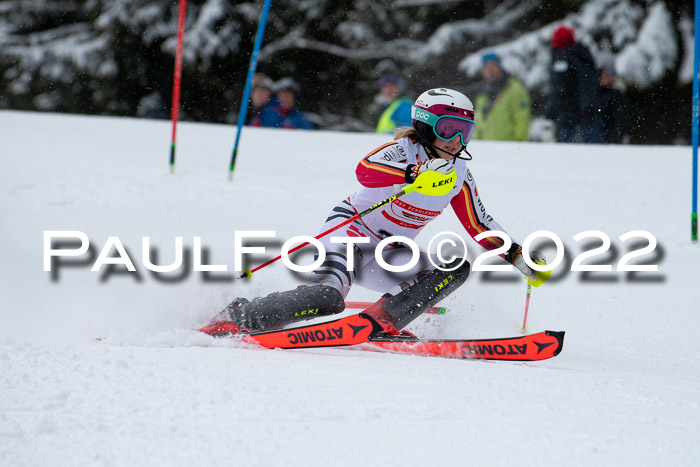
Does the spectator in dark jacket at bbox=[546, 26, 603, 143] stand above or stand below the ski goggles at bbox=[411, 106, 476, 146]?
above

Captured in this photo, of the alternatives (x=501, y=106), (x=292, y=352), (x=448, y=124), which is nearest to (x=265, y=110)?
(x=501, y=106)

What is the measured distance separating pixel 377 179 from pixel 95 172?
4151 millimetres

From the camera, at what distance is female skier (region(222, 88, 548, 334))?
3.59m

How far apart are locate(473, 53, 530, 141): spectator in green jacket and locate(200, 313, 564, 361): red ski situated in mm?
4820

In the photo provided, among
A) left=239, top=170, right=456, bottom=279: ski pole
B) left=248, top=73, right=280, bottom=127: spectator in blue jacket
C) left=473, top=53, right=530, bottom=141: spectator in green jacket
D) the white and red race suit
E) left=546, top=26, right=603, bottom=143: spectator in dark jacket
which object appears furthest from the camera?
left=248, top=73, right=280, bottom=127: spectator in blue jacket

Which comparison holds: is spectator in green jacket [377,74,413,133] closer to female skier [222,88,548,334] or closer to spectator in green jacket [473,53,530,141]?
spectator in green jacket [473,53,530,141]

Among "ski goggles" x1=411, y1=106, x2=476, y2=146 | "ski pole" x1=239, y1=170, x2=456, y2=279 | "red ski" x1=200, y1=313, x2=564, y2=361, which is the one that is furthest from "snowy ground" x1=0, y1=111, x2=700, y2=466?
"ski goggles" x1=411, y1=106, x2=476, y2=146

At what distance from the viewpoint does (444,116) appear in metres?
3.64

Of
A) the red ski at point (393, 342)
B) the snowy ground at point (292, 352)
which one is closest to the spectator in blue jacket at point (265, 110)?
the snowy ground at point (292, 352)

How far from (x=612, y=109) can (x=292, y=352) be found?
6281 mm

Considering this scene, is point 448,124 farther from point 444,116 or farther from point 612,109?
point 612,109

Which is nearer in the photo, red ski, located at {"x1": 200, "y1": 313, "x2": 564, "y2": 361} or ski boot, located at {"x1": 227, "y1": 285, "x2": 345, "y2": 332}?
red ski, located at {"x1": 200, "y1": 313, "x2": 564, "y2": 361}

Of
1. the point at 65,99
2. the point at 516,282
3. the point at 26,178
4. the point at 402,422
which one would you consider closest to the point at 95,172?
the point at 26,178

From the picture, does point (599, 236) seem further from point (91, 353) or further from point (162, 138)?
point (162, 138)
